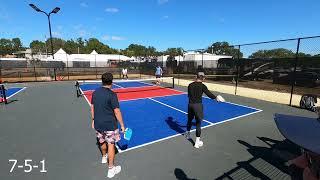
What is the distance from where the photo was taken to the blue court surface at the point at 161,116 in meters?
7.73

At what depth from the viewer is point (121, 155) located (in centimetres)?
627

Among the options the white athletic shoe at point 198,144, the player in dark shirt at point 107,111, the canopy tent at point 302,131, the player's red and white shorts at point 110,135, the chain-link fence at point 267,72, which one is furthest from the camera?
the chain-link fence at point 267,72

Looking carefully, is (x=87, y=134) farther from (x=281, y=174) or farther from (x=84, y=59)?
(x=84, y=59)

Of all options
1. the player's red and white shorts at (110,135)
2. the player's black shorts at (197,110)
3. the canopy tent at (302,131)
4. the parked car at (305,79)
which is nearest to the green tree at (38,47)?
the parked car at (305,79)

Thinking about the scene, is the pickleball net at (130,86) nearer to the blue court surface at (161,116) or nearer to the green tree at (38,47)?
the blue court surface at (161,116)

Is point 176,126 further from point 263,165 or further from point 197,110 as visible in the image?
point 263,165

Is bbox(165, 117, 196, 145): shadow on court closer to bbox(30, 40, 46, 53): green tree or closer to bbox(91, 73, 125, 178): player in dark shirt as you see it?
bbox(91, 73, 125, 178): player in dark shirt

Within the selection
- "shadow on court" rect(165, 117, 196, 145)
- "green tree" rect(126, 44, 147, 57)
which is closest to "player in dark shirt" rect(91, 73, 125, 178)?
"shadow on court" rect(165, 117, 196, 145)

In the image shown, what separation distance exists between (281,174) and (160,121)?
507 centimetres

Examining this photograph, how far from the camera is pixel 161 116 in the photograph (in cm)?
1053

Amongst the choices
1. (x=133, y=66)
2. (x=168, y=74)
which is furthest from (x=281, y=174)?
(x=133, y=66)

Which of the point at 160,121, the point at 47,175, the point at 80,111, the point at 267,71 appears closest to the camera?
the point at 47,175

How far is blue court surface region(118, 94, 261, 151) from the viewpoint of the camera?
7.73 metres

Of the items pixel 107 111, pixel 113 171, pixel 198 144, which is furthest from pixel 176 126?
pixel 107 111
